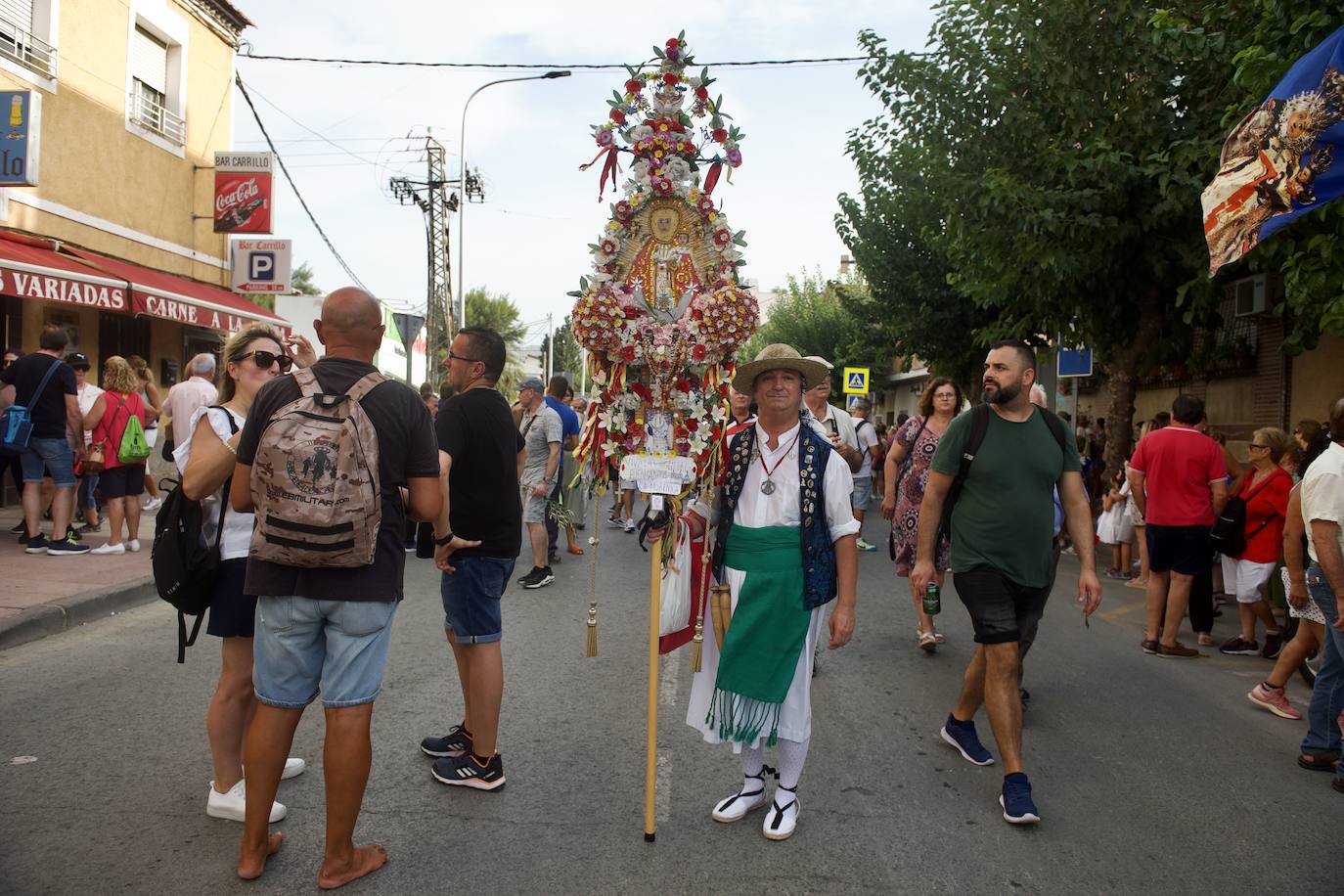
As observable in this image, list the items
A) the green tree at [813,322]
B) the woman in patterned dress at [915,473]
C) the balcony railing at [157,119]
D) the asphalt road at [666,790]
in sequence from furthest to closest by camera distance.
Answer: the green tree at [813,322] → the balcony railing at [157,119] → the woman in patterned dress at [915,473] → the asphalt road at [666,790]

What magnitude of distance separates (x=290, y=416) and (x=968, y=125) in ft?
37.9

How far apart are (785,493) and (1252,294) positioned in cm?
1093

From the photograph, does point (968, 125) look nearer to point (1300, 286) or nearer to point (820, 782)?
point (1300, 286)

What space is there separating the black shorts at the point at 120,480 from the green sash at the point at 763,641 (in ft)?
25.8

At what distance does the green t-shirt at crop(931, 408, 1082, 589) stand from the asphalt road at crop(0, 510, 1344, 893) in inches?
42.0

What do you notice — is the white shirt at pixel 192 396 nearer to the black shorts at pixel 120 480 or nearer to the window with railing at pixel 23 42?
the black shorts at pixel 120 480

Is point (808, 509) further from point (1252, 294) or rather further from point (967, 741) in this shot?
point (1252, 294)

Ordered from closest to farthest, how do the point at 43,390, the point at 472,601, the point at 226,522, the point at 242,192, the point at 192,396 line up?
the point at 226,522 → the point at 472,601 → the point at 192,396 → the point at 43,390 → the point at 242,192

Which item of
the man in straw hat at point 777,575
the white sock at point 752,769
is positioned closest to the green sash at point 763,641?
the man in straw hat at point 777,575

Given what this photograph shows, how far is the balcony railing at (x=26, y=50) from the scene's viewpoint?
12.2 meters

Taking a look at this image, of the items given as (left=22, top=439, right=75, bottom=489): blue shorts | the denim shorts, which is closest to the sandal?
the denim shorts

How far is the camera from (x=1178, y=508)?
7254 mm

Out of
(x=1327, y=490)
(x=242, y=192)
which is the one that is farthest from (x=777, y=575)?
(x=242, y=192)

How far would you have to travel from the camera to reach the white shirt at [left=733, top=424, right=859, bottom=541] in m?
3.99
